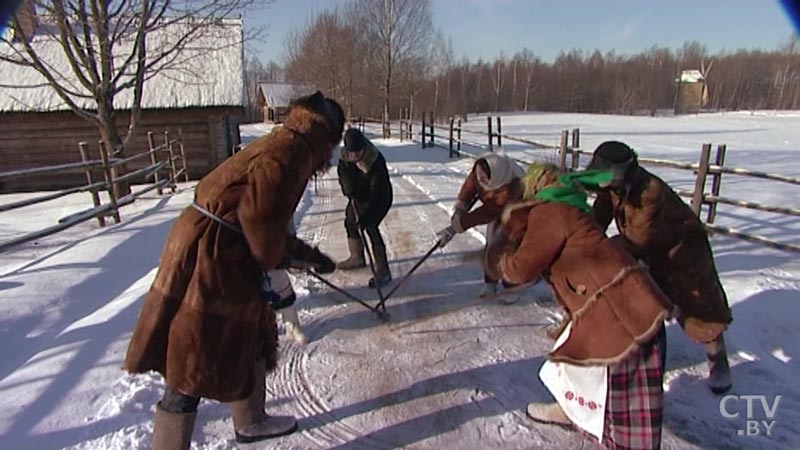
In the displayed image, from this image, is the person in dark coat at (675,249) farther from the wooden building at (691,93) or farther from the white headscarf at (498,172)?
the wooden building at (691,93)

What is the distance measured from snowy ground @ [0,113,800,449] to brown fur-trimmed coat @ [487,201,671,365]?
683mm

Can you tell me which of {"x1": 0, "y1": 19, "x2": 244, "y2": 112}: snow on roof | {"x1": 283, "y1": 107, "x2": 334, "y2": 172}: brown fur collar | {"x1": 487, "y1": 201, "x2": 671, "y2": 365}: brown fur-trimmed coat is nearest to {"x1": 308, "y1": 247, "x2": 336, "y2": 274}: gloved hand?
{"x1": 283, "y1": 107, "x2": 334, "y2": 172}: brown fur collar

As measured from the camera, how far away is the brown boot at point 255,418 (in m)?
2.37

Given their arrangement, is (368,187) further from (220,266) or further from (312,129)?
(220,266)

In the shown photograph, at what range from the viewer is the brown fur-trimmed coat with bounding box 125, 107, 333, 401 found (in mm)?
1843

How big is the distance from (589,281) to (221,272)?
151cm

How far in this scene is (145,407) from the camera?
2.64 m

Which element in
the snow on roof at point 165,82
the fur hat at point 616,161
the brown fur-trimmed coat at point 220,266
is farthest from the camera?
the snow on roof at point 165,82

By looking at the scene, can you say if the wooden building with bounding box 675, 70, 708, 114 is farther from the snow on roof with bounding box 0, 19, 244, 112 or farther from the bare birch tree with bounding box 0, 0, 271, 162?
the bare birch tree with bounding box 0, 0, 271, 162

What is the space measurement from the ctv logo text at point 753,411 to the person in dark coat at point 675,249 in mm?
91

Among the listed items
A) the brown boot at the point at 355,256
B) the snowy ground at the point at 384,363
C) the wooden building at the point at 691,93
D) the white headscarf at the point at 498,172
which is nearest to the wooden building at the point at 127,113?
the snowy ground at the point at 384,363

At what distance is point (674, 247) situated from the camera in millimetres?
2572

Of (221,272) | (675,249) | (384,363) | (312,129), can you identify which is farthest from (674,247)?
(221,272)

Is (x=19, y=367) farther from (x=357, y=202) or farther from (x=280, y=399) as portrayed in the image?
(x=357, y=202)
